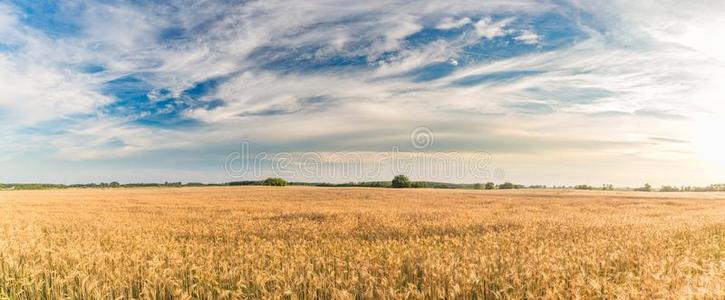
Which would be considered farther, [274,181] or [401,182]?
[274,181]

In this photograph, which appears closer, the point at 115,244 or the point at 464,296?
the point at 464,296

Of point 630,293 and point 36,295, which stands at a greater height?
point 630,293

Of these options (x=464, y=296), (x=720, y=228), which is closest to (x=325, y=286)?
(x=464, y=296)

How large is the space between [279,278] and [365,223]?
8.64m

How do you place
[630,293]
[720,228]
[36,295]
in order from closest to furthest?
[630,293]
[36,295]
[720,228]

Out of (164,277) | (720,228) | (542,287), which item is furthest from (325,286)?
(720,228)

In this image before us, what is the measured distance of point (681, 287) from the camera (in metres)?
5.12

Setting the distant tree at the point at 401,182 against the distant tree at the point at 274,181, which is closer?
the distant tree at the point at 401,182

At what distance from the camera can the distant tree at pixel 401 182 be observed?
285 ft

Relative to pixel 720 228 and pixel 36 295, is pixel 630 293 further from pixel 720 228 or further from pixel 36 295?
pixel 720 228

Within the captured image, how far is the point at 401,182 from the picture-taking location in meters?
87.2

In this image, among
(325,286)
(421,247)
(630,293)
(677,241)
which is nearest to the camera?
(630,293)

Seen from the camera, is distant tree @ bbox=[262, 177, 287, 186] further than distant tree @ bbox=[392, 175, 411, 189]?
Yes

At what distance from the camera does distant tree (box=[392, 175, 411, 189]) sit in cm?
8700
